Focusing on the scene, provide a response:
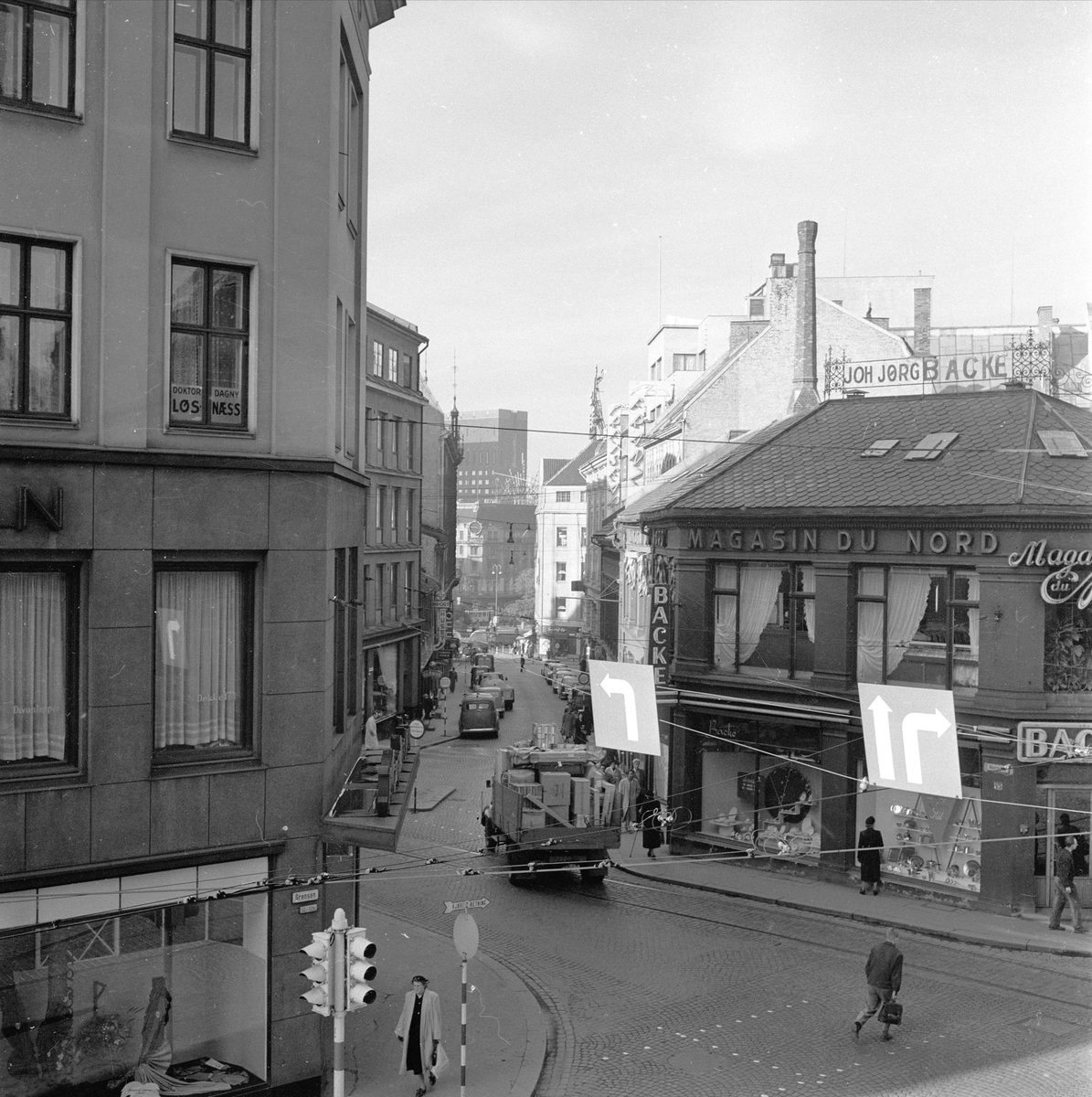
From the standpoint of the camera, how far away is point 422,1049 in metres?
13.8

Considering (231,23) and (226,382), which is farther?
(226,382)

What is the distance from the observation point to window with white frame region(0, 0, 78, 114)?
37.6 feet

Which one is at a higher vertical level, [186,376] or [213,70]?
[213,70]

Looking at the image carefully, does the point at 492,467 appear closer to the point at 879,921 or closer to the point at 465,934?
the point at 879,921

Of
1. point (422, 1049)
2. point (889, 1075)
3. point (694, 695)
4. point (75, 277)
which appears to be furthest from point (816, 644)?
point (75, 277)

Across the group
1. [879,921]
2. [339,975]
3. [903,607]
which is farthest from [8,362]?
[903,607]

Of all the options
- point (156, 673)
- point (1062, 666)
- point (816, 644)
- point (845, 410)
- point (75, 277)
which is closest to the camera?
point (75, 277)

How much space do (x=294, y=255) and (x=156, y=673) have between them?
15.9 ft

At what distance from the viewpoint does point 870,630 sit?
24266mm

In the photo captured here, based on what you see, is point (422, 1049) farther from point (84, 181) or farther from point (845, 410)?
point (845, 410)

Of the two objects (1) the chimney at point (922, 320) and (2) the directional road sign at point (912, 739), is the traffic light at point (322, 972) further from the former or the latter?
(1) the chimney at point (922, 320)

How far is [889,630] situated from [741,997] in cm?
954

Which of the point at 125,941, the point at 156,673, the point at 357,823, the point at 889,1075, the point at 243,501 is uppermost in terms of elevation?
the point at 243,501

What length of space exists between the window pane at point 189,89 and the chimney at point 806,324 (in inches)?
1154
